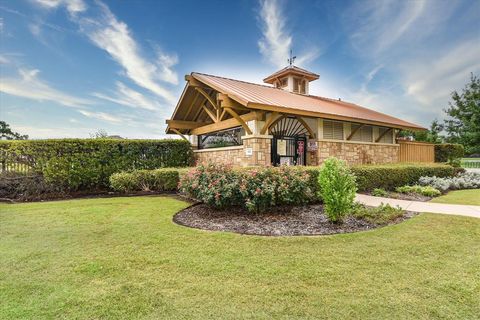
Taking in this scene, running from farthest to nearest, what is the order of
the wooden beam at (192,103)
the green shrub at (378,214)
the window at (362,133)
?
1. the wooden beam at (192,103)
2. the window at (362,133)
3. the green shrub at (378,214)

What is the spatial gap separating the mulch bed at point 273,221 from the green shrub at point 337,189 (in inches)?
12.4

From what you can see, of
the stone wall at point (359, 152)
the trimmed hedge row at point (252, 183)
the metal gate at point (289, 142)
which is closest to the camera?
the trimmed hedge row at point (252, 183)

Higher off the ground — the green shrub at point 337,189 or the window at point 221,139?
the window at point 221,139

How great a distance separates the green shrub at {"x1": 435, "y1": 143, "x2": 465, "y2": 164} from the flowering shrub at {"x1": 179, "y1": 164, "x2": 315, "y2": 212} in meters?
15.7

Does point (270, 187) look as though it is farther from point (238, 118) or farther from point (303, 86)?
point (303, 86)

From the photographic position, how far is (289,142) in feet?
36.6

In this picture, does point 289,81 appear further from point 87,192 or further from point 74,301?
point 74,301

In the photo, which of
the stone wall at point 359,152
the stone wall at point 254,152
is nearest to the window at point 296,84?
the stone wall at point 359,152

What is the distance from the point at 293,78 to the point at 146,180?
1093 centimetres

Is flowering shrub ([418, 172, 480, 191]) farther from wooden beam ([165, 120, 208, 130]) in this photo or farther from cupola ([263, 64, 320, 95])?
wooden beam ([165, 120, 208, 130])

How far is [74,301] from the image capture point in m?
2.71

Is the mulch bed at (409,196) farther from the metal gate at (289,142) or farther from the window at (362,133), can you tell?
the window at (362,133)

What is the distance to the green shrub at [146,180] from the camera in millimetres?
10109

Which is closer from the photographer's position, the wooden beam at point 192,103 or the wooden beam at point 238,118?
the wooden beam at point 238,118
